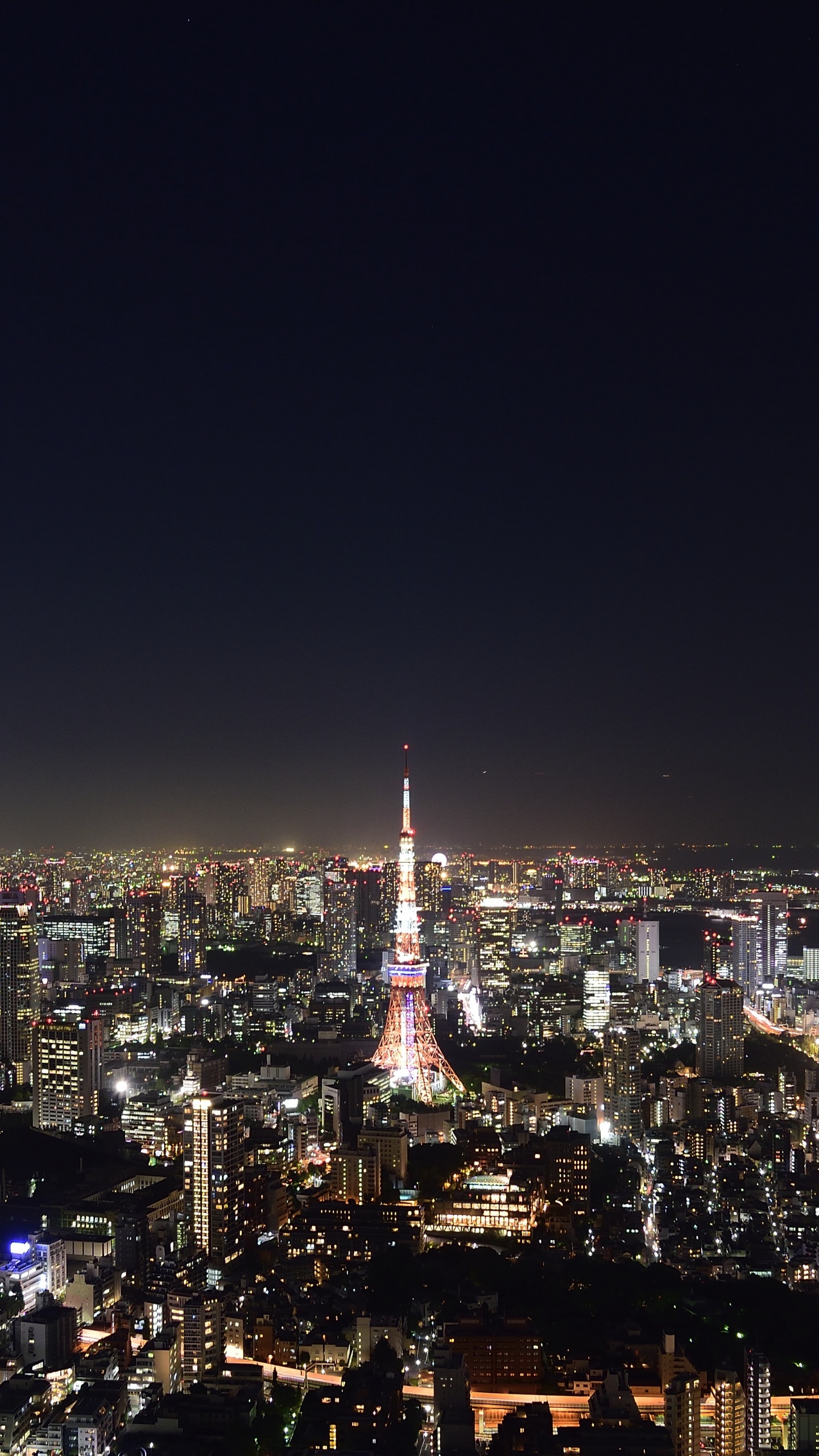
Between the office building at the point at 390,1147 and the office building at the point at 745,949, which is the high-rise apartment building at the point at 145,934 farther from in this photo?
the office building at the point at 390,1147

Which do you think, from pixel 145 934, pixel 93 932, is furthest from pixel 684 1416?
pixel 93 932

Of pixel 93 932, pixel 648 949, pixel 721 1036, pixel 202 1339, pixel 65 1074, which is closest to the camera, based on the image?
pixel 202 1339

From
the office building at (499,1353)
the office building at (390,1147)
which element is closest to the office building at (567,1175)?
the office building at (390,1147)

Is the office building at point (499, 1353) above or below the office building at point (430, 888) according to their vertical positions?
below

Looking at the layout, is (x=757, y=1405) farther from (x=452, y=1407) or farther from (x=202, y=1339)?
(x=202, y=1339)

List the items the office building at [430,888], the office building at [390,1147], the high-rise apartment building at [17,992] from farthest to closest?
the office building at [430,888] < the high-rise apartment building at [17,992] < the office building at [390,1147]

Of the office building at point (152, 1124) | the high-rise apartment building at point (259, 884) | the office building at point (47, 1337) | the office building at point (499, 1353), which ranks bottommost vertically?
the office building at point (152, 1124)

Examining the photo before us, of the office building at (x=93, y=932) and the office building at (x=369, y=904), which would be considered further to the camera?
the office building at (x=369, y=904)
